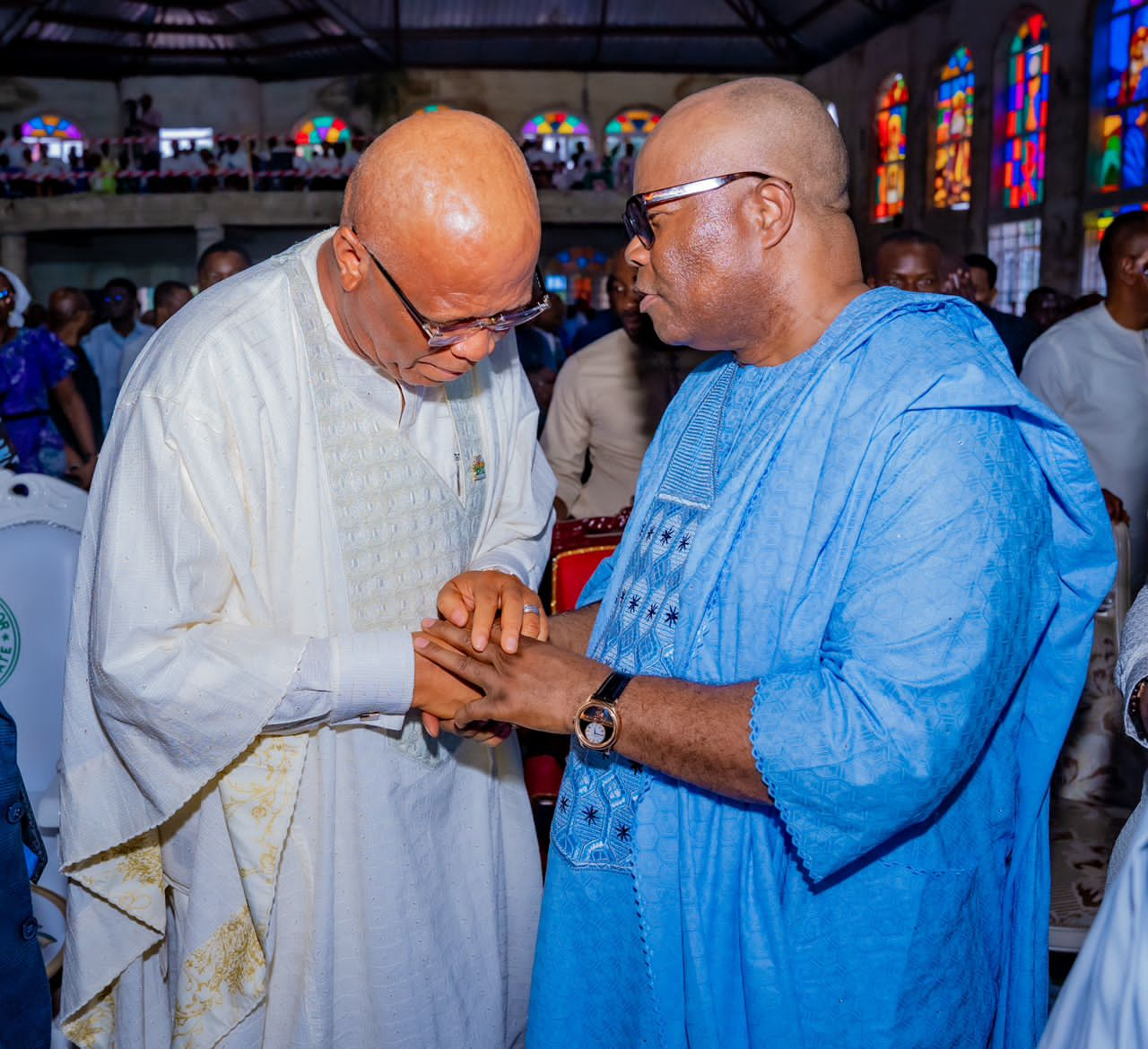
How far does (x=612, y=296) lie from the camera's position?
5.09 metres

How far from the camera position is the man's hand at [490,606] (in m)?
1.71

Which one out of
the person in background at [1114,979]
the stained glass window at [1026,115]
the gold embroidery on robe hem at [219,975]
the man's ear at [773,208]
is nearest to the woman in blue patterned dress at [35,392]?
the gold embroidery on robe hem at [219,975]

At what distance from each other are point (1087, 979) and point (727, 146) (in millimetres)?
1107

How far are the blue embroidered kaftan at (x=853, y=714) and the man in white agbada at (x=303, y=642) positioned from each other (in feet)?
0.83

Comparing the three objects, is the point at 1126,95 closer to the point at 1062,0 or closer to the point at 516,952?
the point at 1062,0

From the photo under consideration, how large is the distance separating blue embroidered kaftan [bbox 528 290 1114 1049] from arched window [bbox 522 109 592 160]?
21.9m

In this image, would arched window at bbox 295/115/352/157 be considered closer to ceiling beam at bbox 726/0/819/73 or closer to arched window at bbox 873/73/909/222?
ceiling beam at bbox 726/0/819/73

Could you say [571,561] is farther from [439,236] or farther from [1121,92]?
[1121,92]

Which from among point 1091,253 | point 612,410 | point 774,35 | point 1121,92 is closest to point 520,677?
point 612,410

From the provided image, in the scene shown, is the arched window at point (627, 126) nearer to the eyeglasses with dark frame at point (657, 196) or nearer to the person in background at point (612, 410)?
the person in background at point (612, 410)

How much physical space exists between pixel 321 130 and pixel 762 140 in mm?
22857

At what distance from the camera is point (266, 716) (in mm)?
1592

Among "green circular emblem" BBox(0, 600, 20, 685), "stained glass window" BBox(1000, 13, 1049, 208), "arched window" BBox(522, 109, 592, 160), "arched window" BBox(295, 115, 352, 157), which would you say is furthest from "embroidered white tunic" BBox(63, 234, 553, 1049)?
"arched window" BBox(295, 115, 352, 157)

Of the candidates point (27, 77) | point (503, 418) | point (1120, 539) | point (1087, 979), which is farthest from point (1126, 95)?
point (27, 77)
